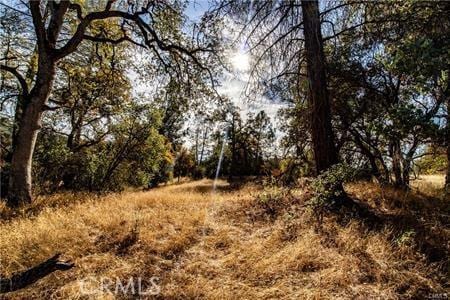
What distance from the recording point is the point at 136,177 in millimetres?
14641

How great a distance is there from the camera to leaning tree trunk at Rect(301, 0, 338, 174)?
5816mm

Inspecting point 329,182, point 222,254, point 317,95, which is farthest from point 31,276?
point 317,95

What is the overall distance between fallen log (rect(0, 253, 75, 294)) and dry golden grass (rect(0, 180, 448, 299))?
11 centimetres

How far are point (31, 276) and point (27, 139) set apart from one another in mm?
4444

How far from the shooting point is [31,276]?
133 inches

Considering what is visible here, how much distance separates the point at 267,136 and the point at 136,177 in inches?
891

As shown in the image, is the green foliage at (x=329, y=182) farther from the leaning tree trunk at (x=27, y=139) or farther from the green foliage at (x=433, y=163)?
the leaning tree trunk at (x=27, y=139)

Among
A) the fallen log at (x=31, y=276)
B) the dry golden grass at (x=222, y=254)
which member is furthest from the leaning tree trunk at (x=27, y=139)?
the fallen log at (x=31, y=276)

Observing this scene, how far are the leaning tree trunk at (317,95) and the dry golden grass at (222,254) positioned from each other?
3.92ft

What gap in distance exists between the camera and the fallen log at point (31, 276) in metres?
3.30

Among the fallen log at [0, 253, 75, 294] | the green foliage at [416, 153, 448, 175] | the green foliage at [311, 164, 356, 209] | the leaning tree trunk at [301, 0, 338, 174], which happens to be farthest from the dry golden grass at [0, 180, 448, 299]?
the green foliage at [416, 153, 448, 175]

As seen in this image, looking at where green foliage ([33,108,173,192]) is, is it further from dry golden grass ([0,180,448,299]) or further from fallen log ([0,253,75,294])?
fallen log ([0,253,75,294])

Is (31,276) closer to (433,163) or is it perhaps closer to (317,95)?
(317,95)

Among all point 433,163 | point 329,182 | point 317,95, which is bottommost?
point 329,182
